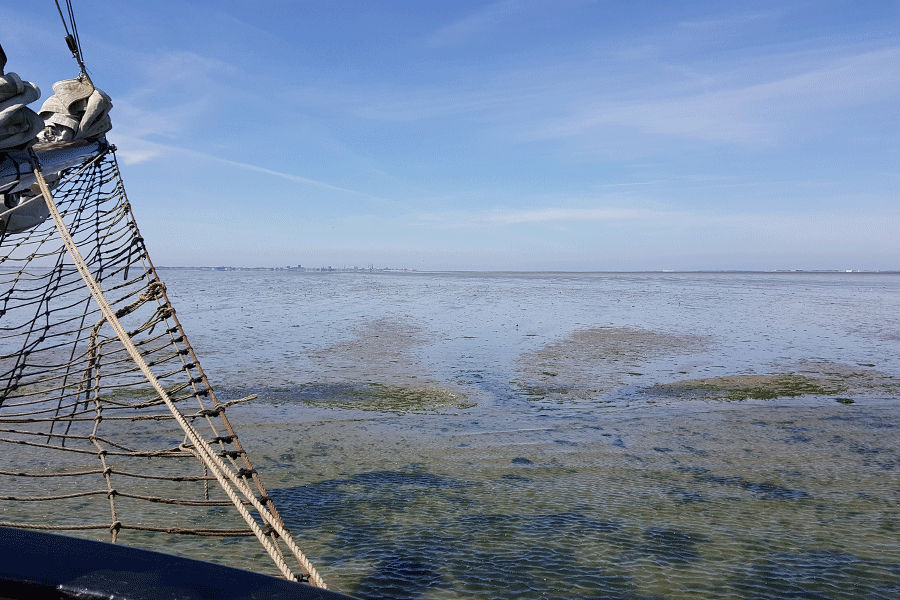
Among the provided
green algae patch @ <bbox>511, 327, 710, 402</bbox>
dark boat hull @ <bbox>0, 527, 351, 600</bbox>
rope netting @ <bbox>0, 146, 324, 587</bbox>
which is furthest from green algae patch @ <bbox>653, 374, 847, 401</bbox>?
dark boat hull @ <bbox>0, 527, 351, 600</bbox>

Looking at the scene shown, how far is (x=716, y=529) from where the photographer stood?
19.1 ft

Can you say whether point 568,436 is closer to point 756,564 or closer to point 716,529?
point 716,529

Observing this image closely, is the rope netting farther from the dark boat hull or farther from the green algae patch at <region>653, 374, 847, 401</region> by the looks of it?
the green algae patch at <region>653, 374, 847, 401</region>

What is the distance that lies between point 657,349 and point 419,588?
16385mm

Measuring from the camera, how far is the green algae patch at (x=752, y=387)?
12.6m

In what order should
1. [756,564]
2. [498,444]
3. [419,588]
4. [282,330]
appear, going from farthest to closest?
1. [282,330]
2. [498,444]
3. [756,564]
4. [419,588]

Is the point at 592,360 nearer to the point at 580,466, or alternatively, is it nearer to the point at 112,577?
the point at 580,466

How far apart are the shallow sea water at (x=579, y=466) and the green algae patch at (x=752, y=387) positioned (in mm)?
96

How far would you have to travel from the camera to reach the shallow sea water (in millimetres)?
5051

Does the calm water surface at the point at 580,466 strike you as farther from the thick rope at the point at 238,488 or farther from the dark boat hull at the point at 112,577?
the dark boat hull at the point at 112,577

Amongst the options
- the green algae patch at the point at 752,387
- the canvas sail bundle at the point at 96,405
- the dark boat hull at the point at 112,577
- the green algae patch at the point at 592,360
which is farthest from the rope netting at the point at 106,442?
the green algae patch at the point at 752,387

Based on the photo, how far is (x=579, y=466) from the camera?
778 centimetres

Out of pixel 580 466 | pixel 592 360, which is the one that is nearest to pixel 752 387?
pixel 592 360

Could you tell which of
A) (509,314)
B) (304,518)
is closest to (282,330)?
(509,314)
